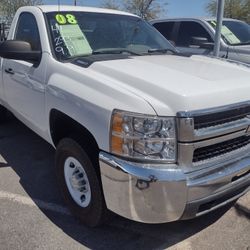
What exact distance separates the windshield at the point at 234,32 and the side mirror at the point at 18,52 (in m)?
4.69

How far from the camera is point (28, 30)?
431 cm

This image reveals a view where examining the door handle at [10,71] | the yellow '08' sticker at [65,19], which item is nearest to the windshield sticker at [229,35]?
the yellow '08' sticker at [65,19]

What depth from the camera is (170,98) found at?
8.44ft

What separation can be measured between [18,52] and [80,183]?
1433 millimetres

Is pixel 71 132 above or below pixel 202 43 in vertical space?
below

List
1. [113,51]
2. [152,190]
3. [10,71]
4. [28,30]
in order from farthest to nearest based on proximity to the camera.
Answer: [10,71] < [28,30] < [113,51] < [152,190]

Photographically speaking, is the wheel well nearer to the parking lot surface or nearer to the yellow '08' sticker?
the parking lot surface

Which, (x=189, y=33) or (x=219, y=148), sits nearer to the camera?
(x=219, y=148)

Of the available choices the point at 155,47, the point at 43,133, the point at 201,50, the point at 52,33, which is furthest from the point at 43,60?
→ the point at 201,50

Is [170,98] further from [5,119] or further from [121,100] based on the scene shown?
[5,119]

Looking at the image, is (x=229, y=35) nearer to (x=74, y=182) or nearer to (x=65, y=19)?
(x=65, y=19)

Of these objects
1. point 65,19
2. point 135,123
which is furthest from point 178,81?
point 65,19

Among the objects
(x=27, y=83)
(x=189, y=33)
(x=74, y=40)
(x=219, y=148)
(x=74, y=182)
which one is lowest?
(x=74, y=182)

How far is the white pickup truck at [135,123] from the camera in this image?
2.54m
